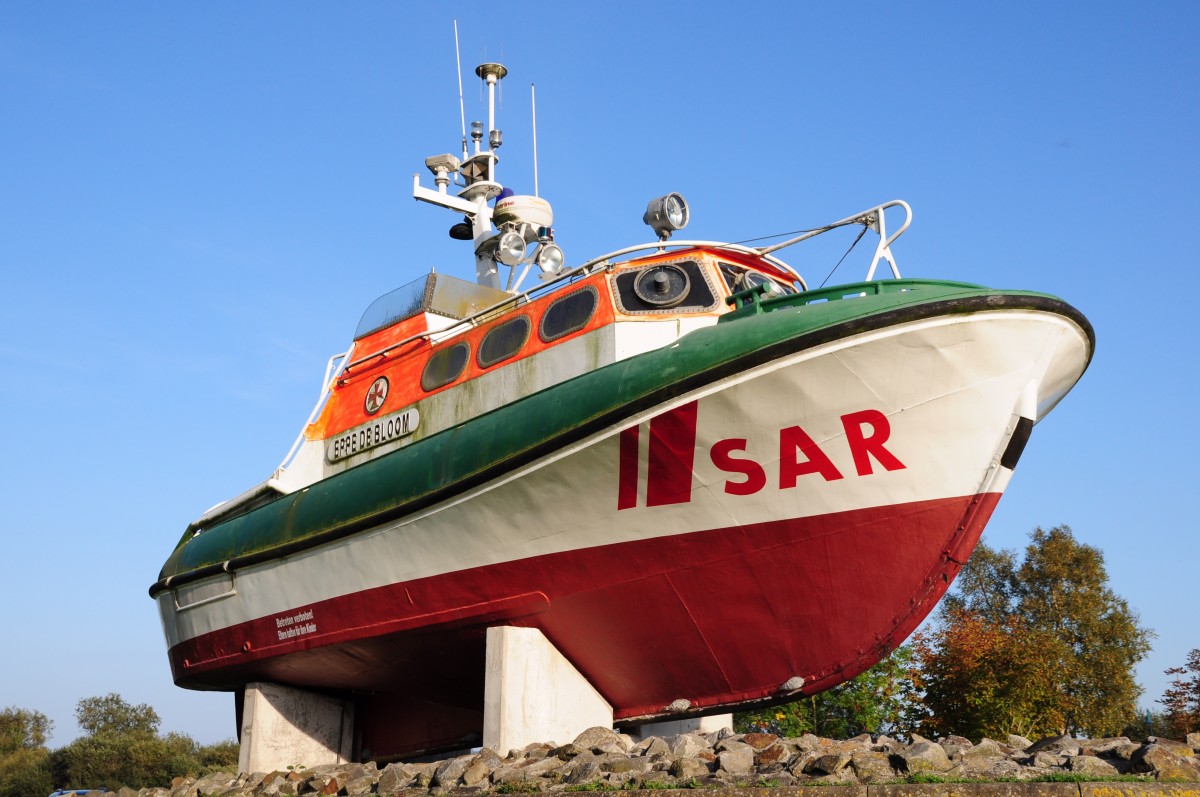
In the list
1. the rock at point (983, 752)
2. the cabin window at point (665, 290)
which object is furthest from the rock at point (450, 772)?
the cabin window at point (665, 290)

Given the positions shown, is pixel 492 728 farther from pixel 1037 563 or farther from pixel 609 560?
pixel 1037 563

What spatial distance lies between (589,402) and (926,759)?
14.5 ft

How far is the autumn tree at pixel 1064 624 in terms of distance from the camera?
78.9 feet

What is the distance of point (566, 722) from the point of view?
11977 millimetres

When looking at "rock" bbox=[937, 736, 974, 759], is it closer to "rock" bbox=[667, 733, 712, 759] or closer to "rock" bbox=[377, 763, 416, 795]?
"rock" bbox=[667, 733, 712, 759]

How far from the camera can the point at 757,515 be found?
1059 centimetres

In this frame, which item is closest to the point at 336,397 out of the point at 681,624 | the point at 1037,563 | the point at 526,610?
the point at 526,610

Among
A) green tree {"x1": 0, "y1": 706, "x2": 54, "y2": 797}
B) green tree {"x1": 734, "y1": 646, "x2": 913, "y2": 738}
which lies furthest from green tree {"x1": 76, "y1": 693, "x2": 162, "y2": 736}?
green tree {"x1": 734, "y1": 646, "x2": 913, "y2": 738}

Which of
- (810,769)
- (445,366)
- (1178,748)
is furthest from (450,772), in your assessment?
(1178,748)

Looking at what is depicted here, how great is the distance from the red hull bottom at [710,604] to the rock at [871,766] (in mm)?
2070

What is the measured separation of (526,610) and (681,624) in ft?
5.37

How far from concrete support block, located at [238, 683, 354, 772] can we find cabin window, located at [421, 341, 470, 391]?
4995 mm

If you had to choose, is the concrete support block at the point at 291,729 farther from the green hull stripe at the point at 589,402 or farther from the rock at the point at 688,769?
the rock at the point at 688,769

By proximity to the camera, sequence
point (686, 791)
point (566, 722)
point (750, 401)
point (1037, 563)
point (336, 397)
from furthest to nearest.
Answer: point (1037, 563) < point (336, 397) < point (566, 722) < point (750, 401) < point (686, 791)
